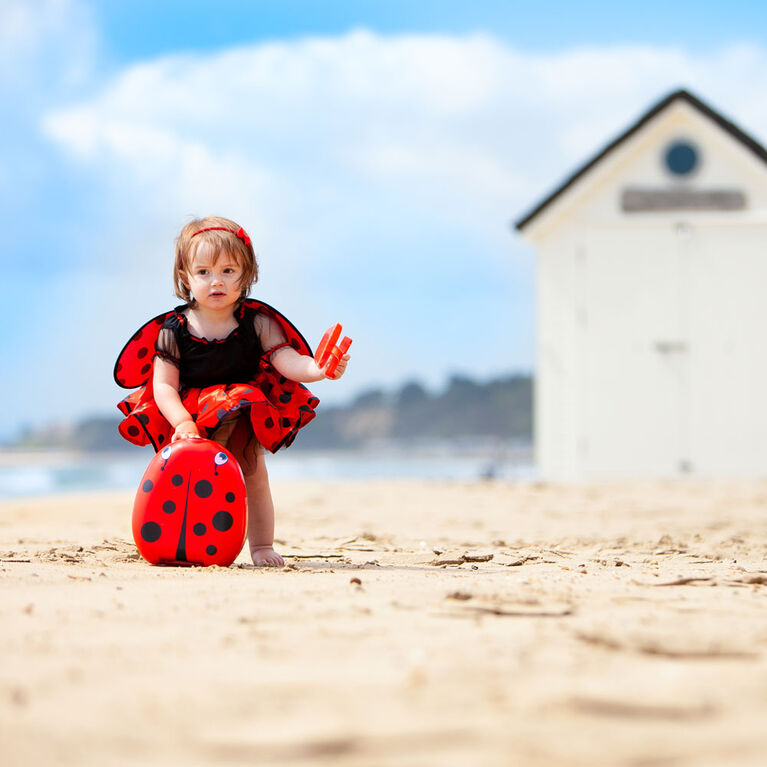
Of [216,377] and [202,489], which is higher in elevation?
[216,377]

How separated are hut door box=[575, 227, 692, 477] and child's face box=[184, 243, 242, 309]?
8.31 metres

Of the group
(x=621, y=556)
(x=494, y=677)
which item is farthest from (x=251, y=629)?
(x=621, y=556)

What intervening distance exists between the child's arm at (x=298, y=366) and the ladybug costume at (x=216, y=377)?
4 cm

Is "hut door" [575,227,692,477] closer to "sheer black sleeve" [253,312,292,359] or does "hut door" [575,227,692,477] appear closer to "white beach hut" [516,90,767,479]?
"white beach hut" [516,90,767,479]

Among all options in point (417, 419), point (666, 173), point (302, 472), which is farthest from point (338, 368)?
point (417, 419)

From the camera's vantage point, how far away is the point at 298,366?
3.71 metres

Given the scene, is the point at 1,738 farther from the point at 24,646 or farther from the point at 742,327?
the point at 742,327

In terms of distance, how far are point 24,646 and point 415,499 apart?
655cm

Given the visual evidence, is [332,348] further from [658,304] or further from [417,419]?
[417,419]

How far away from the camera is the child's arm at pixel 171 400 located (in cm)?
353

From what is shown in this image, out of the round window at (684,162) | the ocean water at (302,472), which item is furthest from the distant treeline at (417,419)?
the round window at (684,162)

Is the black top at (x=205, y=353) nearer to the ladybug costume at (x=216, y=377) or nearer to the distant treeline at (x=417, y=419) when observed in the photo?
the ladybug costume at (x=216, y=377)

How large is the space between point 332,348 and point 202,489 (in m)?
0.68

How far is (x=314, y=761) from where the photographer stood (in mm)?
1374
